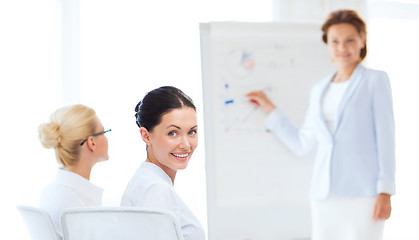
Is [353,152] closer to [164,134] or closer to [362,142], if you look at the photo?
[362,142]

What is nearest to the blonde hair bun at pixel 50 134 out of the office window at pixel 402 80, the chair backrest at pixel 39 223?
the chair backrest at pixel 39 223

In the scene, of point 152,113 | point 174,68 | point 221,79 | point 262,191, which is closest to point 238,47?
point 221,79

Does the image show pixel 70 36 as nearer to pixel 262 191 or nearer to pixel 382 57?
pixel 262 191

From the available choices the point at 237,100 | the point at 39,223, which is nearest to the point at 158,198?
the point at 39,223

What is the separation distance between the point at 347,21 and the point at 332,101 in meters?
0.54

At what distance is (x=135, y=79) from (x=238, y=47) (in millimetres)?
715

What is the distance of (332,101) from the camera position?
2.82m

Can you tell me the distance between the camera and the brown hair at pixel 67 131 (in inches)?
82.4

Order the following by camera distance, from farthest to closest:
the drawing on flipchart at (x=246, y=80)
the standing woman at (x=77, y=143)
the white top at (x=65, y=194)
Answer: the drawing on flipchart at (x=246, y=80) < the standing woman at (x=77, y=143) < the white top at (x=65, y=194)

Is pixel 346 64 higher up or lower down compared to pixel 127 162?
higher up

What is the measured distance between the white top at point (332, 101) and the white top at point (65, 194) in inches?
58.9

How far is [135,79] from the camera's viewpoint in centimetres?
297

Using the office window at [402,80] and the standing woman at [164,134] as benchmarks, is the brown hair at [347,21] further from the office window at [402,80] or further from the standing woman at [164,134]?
the standing woman at [164,134]

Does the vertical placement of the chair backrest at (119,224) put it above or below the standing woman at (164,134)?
below
